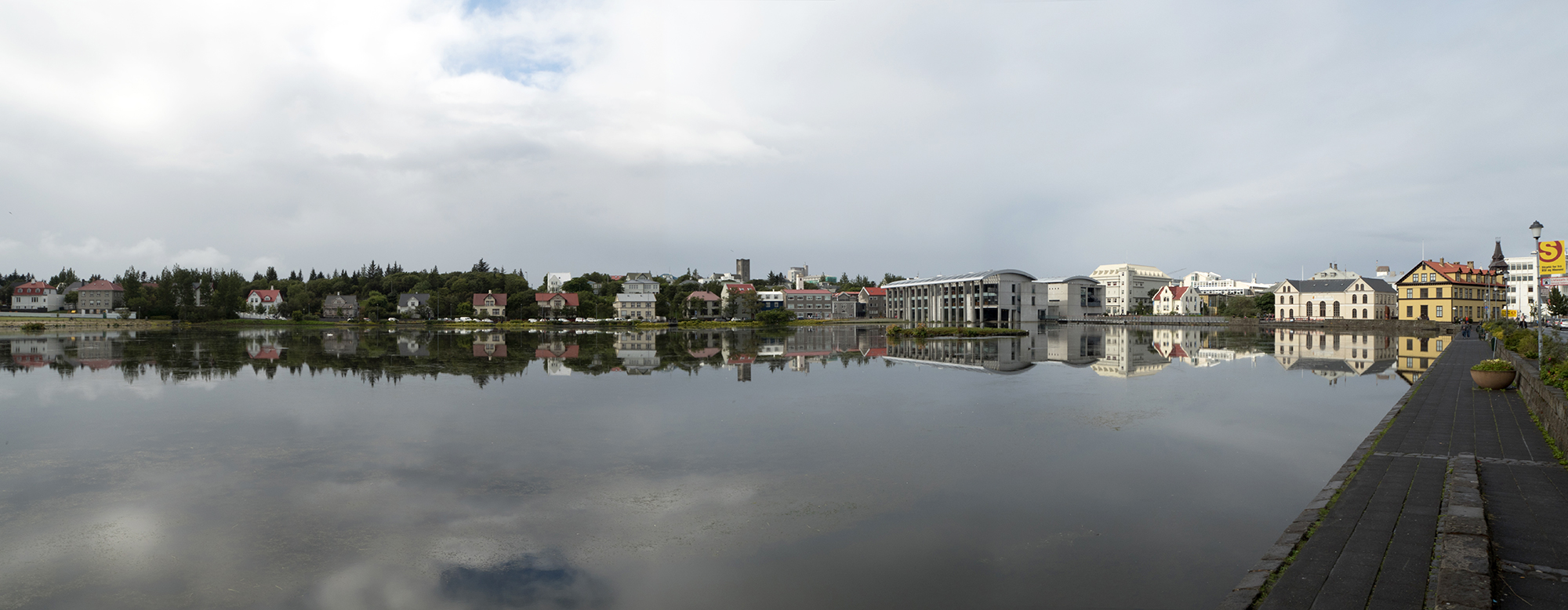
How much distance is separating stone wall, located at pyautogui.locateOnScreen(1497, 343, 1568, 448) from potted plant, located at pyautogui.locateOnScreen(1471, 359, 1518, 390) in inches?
9.5

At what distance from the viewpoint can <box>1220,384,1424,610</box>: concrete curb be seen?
579 cm

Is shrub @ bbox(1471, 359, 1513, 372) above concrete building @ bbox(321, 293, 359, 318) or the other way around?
the other way around

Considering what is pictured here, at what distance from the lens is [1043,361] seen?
31.6m

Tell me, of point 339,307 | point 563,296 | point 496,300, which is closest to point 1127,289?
point 563,296

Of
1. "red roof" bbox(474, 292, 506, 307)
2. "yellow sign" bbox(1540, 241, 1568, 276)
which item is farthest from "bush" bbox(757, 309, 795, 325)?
"yellow sign" bbox(1540, 241, 1568, 276)

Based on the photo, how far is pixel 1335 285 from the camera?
9038 centimetres

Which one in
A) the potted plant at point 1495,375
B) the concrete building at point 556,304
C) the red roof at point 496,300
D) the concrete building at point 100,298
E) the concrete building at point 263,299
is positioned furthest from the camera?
the concrete building at point 263,299

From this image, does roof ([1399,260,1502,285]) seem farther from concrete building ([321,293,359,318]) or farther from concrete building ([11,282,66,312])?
concrete building ([11,282,66,312])

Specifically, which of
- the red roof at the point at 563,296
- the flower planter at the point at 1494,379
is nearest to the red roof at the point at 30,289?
the red roof at the point at 563,296

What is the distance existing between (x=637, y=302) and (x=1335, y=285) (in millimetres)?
94034

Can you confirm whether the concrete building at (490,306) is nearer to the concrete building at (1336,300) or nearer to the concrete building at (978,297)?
the concrete building at (978,297)

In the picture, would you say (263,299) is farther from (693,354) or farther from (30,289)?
(693,354)

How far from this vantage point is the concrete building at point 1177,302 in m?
121

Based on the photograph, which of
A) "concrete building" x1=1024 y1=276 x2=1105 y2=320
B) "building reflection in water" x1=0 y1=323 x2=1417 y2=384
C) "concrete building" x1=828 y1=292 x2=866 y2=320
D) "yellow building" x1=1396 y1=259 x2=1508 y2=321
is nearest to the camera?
"building reflection in water" x1=0 y1=323 x2=1417 y2=384
